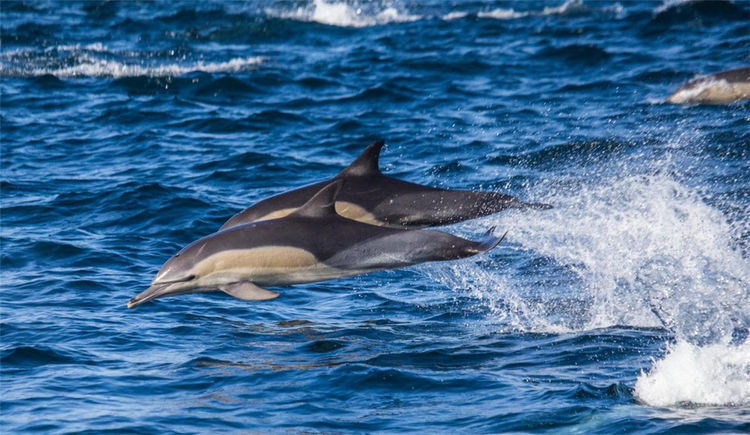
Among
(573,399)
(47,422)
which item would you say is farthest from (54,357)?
(573,399)

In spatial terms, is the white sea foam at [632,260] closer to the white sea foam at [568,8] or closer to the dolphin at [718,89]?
the dolphin at [718,89]

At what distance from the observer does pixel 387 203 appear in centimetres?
1105

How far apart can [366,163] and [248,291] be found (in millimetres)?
1830

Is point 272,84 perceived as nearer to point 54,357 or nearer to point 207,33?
point 207,33

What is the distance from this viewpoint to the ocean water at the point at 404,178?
29.5 ft

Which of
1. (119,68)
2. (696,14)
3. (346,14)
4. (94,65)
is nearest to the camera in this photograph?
(119,68)

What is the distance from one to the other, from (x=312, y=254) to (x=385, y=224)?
132 cm

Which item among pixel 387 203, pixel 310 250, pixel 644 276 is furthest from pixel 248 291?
pixel 644 276

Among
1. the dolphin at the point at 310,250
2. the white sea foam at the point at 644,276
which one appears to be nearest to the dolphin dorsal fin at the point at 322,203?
the dolphin at the point at 310,250

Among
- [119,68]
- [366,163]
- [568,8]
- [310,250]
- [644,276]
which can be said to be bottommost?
[644,276]

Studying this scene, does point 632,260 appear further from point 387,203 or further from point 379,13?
point 379,13

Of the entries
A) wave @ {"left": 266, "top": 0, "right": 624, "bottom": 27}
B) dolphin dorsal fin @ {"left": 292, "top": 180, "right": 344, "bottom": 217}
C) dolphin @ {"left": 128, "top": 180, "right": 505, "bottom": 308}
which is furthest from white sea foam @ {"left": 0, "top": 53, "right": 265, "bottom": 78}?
dolphin dorsal fin @ {"left": 292, "top": 180, "right": 344, "bottom": 217}

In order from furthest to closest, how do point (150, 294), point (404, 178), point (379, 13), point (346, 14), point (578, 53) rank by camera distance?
point (379, 13)
point (346, 14)
point (578, 53)
point (404, 178)
point (150, 294)

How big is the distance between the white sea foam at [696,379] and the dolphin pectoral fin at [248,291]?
304 centimetres
